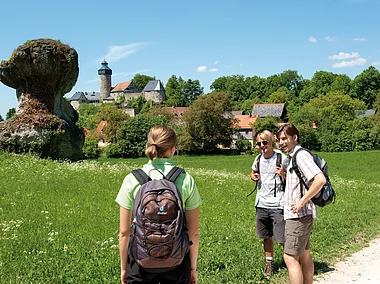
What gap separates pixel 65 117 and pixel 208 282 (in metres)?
21.1

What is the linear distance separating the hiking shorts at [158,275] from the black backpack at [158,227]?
0.07m

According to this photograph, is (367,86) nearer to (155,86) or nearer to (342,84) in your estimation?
(342,84)

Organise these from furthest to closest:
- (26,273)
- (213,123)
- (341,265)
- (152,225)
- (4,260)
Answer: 1. (213,123)
2. (341,265)
3. (4,260)
4. (26,273)
5. (152,225)

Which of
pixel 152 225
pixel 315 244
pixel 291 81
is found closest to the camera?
pixel 152 225

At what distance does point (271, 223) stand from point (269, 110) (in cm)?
8817

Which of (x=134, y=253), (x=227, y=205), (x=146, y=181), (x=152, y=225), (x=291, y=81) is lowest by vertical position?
(x=227, y=205)

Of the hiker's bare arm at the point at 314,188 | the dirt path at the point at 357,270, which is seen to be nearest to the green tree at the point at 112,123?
the dirt path at the point at 357,270

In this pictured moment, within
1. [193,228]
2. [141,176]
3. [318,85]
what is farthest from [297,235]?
[318,85]

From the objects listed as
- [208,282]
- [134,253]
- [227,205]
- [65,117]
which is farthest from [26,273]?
[65,117]

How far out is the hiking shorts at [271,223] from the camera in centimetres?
589

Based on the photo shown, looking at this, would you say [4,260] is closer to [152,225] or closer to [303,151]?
[152,225]

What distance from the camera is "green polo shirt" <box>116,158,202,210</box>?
3287 millimetres

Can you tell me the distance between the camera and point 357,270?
259 inches

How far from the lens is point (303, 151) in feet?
16.1
